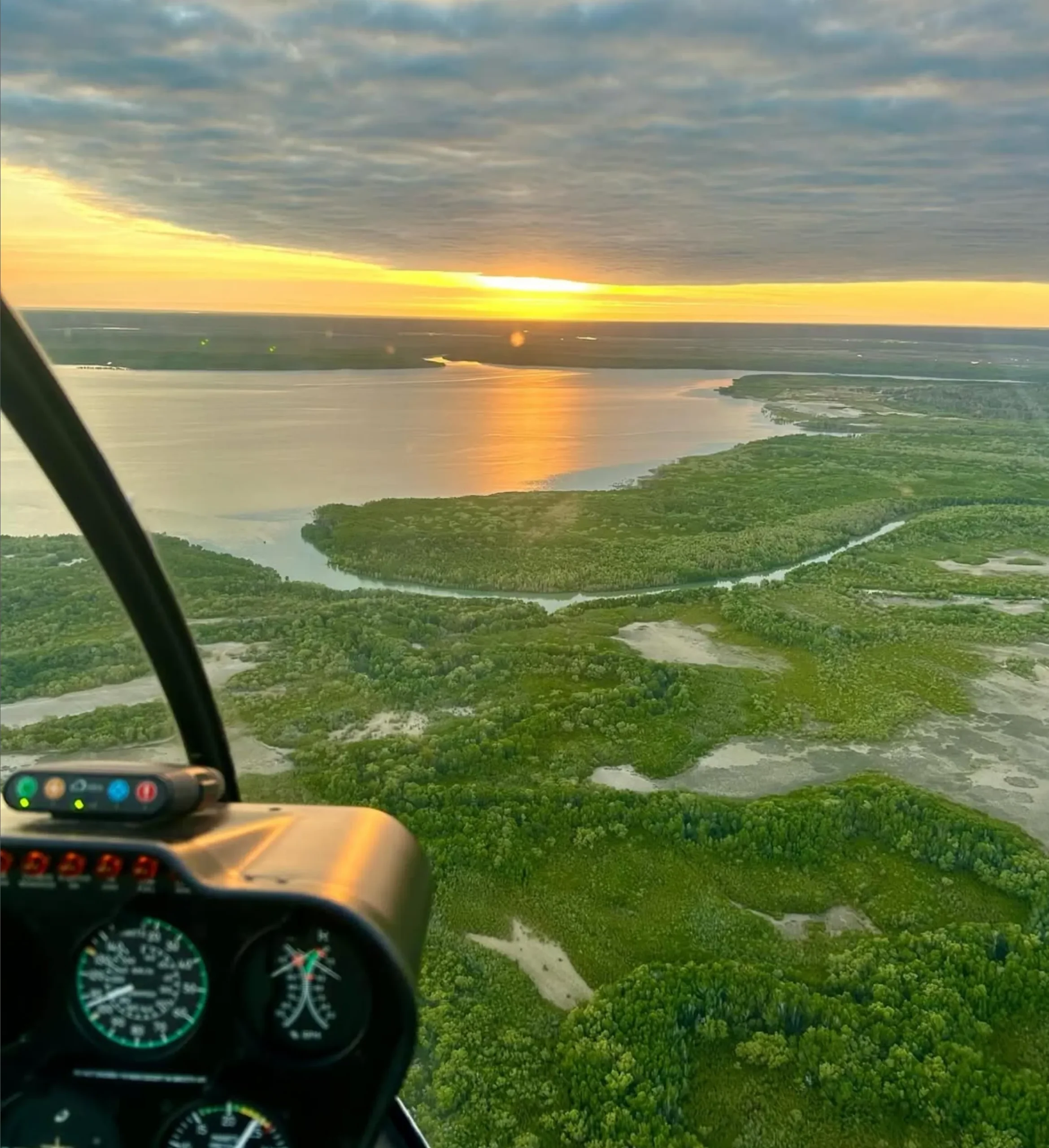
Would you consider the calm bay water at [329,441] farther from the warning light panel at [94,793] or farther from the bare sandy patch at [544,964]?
the bare sandy patch at [544,964]

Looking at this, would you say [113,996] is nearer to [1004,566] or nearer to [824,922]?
[824,922]

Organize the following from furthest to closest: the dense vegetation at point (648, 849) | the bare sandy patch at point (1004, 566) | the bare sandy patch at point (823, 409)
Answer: the bare sandy patch at point (823, 409), the bare sandy patch at point (1004, 566), the dense vegetation at point (648, 849)

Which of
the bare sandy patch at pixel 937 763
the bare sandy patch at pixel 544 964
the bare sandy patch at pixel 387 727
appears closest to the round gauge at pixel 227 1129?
the bare sandy patch at pixel 544 964

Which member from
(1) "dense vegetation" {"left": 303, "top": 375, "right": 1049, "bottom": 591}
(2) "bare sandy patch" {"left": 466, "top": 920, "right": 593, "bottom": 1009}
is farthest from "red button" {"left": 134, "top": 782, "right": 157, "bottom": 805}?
(1) "dense vegetation" {"left": 303, "top": 375, "right": 1049, "bottom": 591}

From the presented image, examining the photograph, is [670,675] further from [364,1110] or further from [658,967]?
[364,1110]

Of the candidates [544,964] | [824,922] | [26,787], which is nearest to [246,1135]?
[26,787]

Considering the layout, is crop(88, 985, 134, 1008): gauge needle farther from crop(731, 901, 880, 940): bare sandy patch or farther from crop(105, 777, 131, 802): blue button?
crop(731, 901, 880, 940): bare sandy patch

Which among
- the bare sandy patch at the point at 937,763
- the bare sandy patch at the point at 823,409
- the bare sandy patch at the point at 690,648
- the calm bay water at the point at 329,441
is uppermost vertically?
the calm bay water at the point at 329,441
